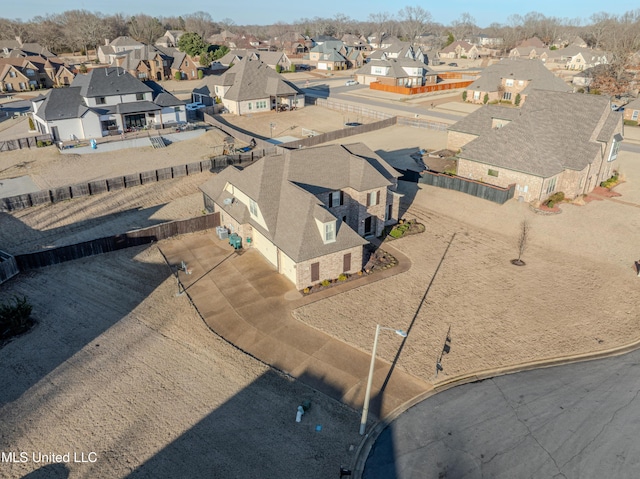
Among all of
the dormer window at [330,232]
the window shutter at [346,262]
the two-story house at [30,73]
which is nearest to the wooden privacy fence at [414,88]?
the two-story house at [30,73]

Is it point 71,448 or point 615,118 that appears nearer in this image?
point 71,448

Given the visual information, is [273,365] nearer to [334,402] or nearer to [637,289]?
[334,402]

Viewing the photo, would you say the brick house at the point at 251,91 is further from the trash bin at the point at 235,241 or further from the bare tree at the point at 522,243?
the bare tree at the point at 522,243

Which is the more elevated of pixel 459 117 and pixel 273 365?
pixel 459 117

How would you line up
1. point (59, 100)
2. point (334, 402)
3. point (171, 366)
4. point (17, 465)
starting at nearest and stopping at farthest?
point (17, 465) → point (334, 402) → point (171, 366) → point (59, 100)

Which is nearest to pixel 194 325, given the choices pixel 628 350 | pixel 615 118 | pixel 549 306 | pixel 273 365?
pixel 273 365

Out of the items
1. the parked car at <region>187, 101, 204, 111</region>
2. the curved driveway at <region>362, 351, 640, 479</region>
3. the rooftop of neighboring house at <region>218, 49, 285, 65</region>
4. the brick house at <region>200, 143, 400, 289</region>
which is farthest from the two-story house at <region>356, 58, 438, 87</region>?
the curved driveway at <region>362, 351, 640, 479</region>
